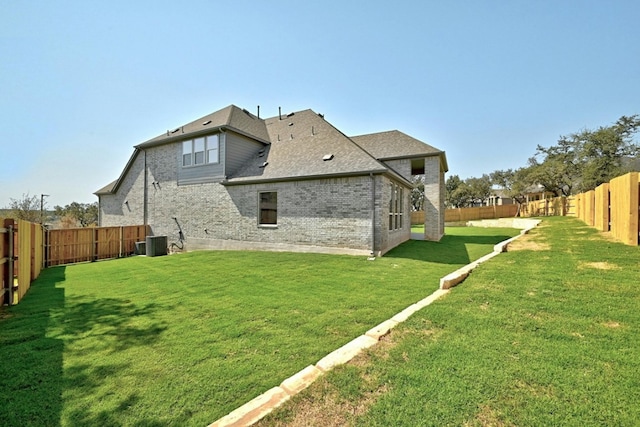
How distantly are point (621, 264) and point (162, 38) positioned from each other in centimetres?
1479

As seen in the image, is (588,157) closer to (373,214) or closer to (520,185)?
(520,185)

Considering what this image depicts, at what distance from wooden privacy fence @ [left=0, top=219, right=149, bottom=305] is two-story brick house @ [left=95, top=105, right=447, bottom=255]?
88.0 inches

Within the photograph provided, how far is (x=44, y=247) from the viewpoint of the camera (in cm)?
1173

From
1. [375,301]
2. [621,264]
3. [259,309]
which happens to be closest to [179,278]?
[259,309]

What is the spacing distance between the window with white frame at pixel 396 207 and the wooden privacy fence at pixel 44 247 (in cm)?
1188

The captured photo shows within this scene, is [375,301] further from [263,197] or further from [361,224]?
[263,197]

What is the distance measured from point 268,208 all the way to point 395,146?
9.54m

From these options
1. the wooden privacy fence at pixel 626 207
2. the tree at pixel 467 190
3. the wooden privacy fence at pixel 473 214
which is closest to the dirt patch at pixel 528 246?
the wooden privacy fence at pixel 626 207

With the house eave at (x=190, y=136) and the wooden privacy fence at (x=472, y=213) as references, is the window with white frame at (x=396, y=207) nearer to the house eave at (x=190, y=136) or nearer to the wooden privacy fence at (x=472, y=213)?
the house eave at (x=190, y=136)

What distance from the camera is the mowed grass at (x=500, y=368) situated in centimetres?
209

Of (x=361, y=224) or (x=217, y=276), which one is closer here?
(x=217, y=276)

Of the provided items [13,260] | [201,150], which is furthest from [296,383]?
[201,150]

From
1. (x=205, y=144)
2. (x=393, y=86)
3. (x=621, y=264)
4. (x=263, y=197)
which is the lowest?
(x=621, y=264)

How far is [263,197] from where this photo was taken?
1308 centimetres
